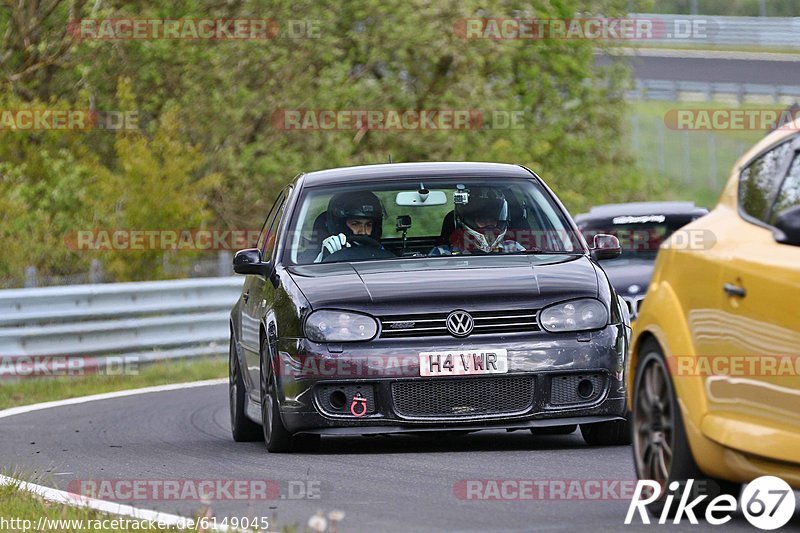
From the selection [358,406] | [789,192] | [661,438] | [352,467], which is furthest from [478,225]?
[789,192]

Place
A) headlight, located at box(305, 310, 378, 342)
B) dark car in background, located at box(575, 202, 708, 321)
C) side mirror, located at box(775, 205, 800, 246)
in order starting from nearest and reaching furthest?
1. side mirror, located at box(775, 205, 800, 246)
2. headlight, located at box(305, 310, 378, 342)
3. dark car in background, located at box(575, 202, 708, 321)

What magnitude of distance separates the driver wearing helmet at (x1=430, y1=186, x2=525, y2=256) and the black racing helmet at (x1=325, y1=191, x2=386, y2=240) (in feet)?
1.27

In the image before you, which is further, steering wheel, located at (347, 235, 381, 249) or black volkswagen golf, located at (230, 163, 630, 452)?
steering wheel, located at (347, 235, 381, 249)

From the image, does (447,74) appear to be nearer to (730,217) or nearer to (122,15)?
(122,15)

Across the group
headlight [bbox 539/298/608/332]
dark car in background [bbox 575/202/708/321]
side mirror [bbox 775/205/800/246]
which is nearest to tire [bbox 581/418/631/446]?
headlight [bbox 539/298/608/332]

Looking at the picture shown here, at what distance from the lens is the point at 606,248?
1135 cm

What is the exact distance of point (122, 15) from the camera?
2794 cm

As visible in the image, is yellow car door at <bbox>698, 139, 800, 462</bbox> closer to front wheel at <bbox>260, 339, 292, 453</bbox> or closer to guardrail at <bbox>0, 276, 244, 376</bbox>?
front wheel at <bbox>260, 339, 292, 453</bbox>

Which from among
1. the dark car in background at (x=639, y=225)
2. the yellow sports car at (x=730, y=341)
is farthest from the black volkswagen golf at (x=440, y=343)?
the dark car in background at (x=639, y=225)

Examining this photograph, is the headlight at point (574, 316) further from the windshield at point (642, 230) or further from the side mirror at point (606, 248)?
the windshield at point (642, 230)

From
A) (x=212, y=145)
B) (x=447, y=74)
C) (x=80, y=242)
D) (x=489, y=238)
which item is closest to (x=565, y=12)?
(x=447, y=74)

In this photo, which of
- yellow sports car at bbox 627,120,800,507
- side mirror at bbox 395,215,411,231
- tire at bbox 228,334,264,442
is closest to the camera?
yellow sports car at bbox 627,120,800,507

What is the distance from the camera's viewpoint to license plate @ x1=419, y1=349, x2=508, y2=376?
33.7 ft

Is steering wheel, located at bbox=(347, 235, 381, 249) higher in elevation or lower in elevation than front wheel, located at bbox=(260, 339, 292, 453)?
higher
